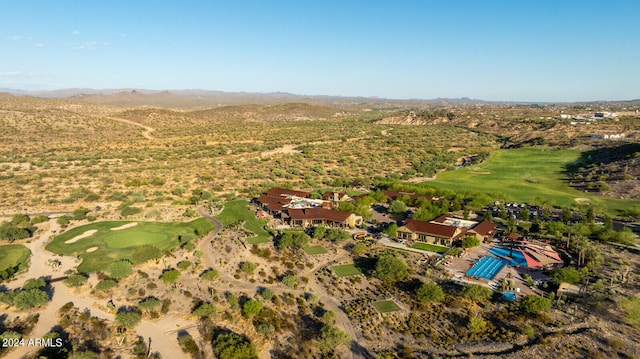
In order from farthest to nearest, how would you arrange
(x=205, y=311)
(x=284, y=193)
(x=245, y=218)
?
1. (x=284, y=193)
2. (x=245, y=218)
3. (x=205, y=311)

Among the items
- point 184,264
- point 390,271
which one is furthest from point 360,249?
point 184,264

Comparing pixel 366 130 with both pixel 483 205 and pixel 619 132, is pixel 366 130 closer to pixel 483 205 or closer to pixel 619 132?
pixel 619 132

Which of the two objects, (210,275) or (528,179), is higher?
(210,275)

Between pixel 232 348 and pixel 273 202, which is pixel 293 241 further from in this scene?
pixel 232 348

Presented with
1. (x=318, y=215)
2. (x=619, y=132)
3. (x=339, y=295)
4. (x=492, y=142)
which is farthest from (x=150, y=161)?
(x=619, y=132)

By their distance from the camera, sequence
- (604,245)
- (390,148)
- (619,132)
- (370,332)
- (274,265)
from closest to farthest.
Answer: (370,332) → (274,265) → (604,245) → (390,148) → (619,132)

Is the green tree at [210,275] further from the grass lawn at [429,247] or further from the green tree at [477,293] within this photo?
the green tree at [477,293]

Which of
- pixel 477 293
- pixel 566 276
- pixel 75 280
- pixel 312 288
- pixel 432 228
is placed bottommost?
pixel 312 288
